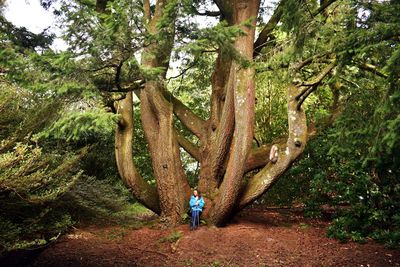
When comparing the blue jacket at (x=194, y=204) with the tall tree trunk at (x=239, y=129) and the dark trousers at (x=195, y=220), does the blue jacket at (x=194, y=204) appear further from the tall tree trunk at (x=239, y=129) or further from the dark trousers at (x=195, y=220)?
the tall tree trunk at (x=239, y=129)

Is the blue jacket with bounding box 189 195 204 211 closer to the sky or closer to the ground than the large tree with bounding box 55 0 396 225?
closer to the ground

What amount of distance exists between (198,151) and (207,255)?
329 centimetres

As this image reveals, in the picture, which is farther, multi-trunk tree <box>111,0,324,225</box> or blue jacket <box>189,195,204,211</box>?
blue jacket <box>189,195,204,211</box>

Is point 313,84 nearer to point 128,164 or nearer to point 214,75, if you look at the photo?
point 214,75

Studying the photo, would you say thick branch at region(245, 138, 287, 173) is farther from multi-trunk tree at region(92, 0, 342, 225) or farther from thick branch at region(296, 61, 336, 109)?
thick branch at region(296, 61, 336, 109)

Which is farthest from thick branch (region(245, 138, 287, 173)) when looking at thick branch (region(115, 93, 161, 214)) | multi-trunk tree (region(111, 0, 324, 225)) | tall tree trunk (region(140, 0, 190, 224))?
thick branch (region(115, 93, 161, 214))

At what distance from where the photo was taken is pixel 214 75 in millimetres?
10094

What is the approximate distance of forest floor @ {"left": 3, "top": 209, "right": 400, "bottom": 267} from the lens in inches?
271

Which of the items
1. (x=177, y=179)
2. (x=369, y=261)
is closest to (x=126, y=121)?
(x=177, y=179)

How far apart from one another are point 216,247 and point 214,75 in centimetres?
474

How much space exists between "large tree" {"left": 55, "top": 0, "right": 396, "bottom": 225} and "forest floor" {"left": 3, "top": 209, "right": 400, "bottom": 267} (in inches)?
28.3

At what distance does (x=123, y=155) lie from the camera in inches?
376

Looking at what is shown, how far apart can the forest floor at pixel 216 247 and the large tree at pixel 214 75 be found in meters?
0.72

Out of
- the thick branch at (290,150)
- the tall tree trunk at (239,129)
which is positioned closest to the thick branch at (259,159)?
the thick branch at (290,150)
